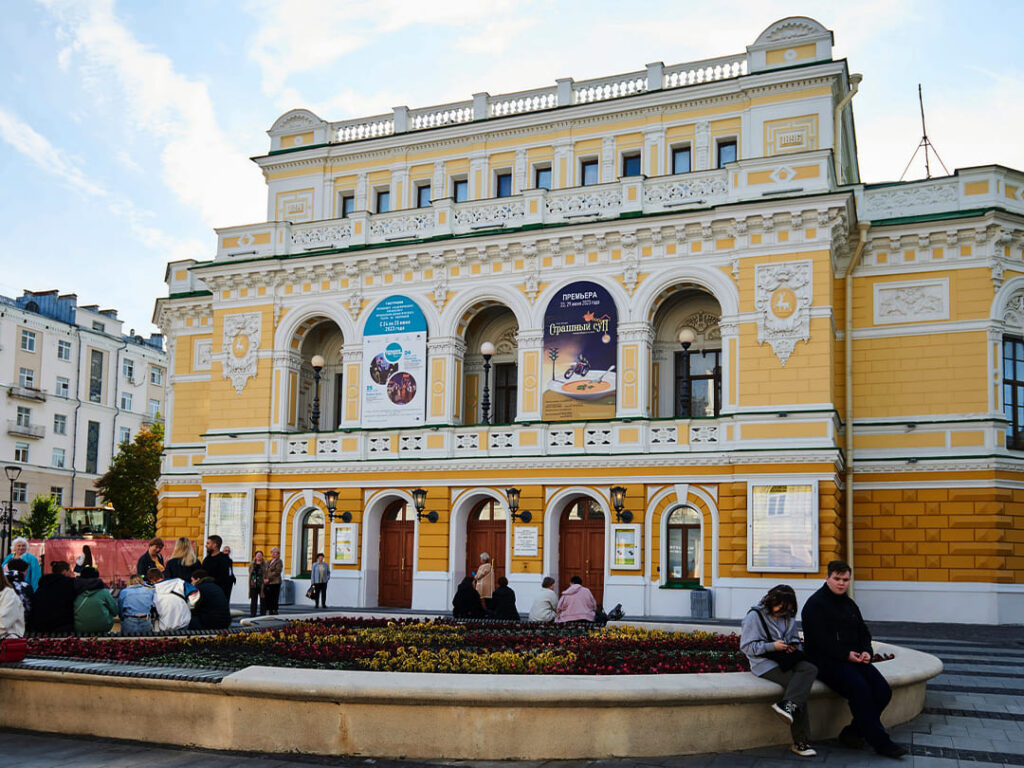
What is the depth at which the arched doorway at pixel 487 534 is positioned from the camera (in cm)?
3088

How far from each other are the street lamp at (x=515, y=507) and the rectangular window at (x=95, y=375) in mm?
55675

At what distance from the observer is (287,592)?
31703 millimetres

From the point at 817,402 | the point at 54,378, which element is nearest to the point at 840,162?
the point at 817,402

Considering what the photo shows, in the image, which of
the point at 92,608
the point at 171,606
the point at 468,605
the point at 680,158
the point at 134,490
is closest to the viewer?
the point at 92,608

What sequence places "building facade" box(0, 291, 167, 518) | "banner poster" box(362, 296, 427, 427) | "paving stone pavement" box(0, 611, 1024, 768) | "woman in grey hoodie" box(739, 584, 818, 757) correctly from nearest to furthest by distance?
"paving stone pavement" box(0, 611, 1024, 768) → "woman in grey hoodie" box(739, 584, 818, 757) → "banner poster" box(362, 296, 427, 427) → "building facade" box(0, 291, 167, 518)

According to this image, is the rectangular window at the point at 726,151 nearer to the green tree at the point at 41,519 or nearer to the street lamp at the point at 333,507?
the street lamp at the point at 333,507

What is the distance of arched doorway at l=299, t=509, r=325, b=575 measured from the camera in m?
32.8

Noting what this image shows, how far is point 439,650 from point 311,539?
2145cm

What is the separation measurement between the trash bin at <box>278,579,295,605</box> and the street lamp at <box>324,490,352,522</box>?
2327mm

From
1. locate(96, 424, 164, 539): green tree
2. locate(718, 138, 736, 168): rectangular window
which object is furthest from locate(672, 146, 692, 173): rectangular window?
locate(96, 424, 164, 539): green tree

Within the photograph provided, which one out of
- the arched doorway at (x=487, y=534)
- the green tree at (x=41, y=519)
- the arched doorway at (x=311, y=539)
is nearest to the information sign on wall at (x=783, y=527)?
the arched doorway at (x=487, y=534)

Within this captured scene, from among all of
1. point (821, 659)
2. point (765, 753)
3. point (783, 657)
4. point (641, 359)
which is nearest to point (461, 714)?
point (765, 753)

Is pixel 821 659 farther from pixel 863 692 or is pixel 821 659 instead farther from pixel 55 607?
pixel 55 607

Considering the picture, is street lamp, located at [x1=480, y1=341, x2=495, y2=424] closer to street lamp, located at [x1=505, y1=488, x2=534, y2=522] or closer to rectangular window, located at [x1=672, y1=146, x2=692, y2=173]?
street lamp, located at [x1=505, y1=488, x2=534, y2=522]
